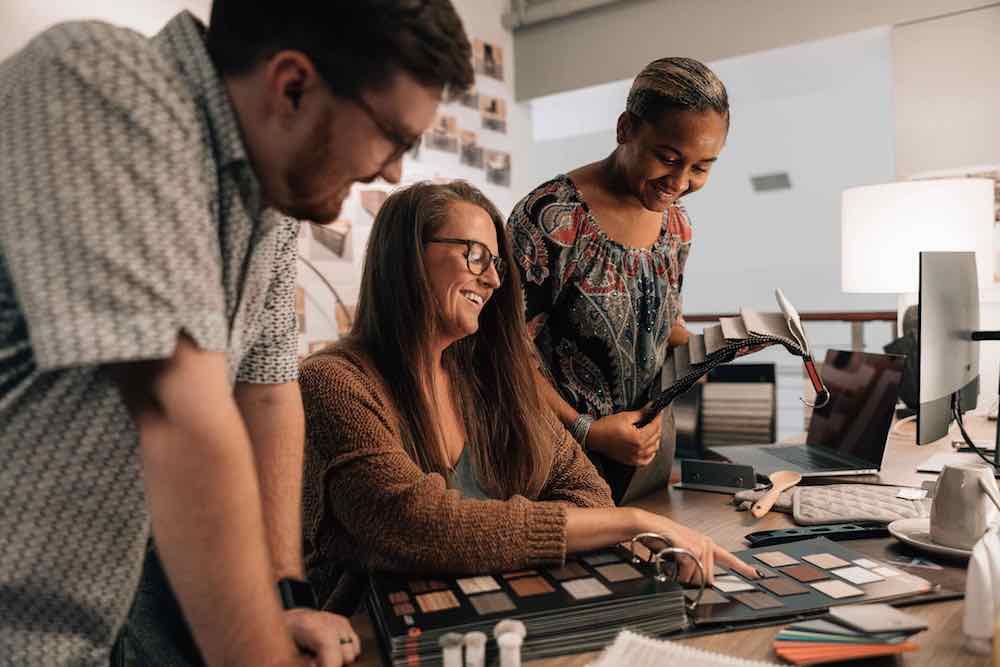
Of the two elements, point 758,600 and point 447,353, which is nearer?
point 758,600

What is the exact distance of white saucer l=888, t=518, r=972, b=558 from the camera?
113 cm

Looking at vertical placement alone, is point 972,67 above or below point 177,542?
above

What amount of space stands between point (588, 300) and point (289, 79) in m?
1.09

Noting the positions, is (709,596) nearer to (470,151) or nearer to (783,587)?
(783,587)

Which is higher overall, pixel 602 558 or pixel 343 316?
pixel 343 316

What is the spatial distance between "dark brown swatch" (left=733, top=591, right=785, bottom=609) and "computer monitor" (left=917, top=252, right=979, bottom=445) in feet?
2.29

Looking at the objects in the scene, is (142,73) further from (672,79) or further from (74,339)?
(672,79)

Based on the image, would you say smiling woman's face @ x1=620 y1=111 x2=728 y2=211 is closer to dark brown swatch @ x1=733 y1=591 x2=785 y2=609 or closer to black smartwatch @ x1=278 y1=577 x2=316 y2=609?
dark brown swatch @ x1=733 y1=591 x2=785 y2=609

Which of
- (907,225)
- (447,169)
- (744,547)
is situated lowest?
(744,547)

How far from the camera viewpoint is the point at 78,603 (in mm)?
750

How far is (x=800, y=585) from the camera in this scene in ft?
3.36

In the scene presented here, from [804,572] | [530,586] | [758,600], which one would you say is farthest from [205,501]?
[804,572]

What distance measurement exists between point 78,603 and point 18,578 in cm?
6

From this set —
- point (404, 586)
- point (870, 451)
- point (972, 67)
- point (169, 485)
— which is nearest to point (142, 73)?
point (169, 485)
